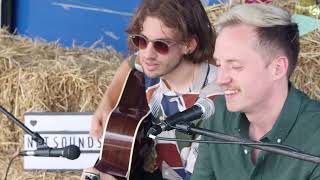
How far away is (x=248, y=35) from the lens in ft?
5.50

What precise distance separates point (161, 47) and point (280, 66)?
0.66m

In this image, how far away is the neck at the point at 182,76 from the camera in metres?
2.33

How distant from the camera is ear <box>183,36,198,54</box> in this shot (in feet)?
7.62

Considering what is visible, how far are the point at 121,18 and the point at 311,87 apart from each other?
1.60 meters

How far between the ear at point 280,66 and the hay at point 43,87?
149 cm

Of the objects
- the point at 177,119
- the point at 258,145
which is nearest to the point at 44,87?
the point at 177,119

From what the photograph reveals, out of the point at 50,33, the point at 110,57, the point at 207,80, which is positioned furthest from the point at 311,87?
the point at 50,33

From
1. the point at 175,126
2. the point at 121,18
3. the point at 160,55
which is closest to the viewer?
the point at 175,126

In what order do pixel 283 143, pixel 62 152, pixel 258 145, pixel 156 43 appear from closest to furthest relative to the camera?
pixel 258 145 → pixel 62 152 → pixel 283 143 → pixel 156 43

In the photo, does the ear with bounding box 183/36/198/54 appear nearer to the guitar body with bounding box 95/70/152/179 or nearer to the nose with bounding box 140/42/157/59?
the nose with bounding box 140/42/157/59

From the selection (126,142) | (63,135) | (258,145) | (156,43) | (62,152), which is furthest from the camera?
(63,135)

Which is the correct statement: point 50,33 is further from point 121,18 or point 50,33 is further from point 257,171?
point 257,171

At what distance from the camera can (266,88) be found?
1.67 m

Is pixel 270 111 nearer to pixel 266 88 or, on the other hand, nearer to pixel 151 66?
pixel 266 88
